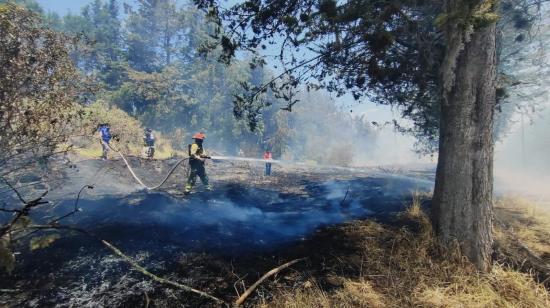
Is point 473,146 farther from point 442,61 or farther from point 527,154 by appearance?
point 527,154

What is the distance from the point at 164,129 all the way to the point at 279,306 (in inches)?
1257

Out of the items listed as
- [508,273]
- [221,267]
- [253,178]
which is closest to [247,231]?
[221,267]

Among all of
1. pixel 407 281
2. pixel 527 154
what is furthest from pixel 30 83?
pixel 527 154

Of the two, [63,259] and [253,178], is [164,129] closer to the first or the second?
Result: [253,178]

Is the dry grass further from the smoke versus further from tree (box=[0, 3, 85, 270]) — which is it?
the smoke

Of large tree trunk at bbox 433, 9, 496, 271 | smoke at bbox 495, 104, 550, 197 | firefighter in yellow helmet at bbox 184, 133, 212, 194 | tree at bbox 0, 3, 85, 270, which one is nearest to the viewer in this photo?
large tree trunk at bbox 433, 9, 496, 271

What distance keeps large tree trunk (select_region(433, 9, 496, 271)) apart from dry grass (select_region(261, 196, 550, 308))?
379 millimetres

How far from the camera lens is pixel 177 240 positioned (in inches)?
255

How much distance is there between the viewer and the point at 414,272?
481 cm

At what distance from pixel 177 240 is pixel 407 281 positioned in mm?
4468

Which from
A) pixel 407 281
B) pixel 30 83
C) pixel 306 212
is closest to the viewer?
pixel 407 281

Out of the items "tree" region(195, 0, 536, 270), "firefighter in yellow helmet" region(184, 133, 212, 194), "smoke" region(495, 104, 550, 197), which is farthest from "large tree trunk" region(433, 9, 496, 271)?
"smoke" region(495, 104, 550, 197)

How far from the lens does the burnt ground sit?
435cm

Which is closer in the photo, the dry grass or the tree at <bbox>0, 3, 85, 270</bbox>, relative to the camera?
the dry grass
